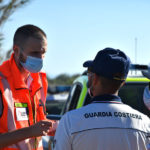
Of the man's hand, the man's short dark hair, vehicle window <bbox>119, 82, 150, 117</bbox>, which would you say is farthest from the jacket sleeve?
vehicle window <bbox>119, 82, 150, 117</bbox>

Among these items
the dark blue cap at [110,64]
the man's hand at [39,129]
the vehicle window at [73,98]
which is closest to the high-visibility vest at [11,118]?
the man's hand at [39,129]

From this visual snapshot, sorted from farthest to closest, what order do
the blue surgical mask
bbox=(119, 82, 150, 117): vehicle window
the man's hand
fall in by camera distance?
1. bbox=(119, 82, 150, 117): vehicle window
2. the blue surgical mask
3. the man's hand

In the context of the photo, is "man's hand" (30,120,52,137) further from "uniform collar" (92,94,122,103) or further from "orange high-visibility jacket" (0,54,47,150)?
"uniform collar" (92,94,122,103)

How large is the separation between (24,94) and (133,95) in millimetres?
2377

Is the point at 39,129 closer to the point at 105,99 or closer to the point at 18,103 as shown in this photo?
the point at 18,103

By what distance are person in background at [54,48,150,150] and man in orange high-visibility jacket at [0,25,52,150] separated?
52 centimetres

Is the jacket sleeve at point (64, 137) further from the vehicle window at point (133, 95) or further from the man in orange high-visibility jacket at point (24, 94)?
the vehicle window at point (133, 95)

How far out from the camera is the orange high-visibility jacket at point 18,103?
113 inches

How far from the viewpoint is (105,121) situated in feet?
7.68

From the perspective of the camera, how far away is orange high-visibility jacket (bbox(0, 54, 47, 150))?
9.43 feet

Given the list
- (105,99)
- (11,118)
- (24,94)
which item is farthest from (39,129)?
(105,99)

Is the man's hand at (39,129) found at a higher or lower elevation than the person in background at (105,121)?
lower

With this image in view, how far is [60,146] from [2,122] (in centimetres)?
69

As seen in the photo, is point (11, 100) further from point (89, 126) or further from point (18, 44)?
point (89, 126)
